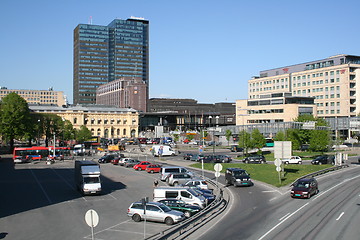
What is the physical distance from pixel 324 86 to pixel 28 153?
10017cm

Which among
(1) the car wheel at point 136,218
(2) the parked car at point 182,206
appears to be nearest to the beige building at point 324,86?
(2) the parked car at point 182,206

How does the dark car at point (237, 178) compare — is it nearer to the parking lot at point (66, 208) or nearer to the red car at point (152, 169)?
the parking lot at point (66, 208)

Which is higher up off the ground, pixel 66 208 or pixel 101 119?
pixel 101 119

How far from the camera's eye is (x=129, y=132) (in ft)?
549

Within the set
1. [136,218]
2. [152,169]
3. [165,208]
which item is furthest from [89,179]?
[152,169]

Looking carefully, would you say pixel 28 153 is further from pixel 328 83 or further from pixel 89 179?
pixel 328 83

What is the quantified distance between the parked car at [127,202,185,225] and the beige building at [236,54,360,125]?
99217mm

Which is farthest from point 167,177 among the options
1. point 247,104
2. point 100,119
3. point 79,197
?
point 100,119

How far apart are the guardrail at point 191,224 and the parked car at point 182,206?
1.21 meters

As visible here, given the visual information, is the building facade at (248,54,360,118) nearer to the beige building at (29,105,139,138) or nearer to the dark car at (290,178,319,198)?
the beige building at (29,105,139,138)

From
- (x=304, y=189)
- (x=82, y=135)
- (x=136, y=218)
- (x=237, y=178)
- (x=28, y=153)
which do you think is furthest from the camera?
(x=82, y=135)

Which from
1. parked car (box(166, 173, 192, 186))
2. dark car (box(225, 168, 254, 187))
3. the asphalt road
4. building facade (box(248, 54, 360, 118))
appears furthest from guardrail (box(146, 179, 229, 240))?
building facade (box(248, 54, 360, 118))

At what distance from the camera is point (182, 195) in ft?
101

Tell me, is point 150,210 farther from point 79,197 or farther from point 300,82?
point 300,82
